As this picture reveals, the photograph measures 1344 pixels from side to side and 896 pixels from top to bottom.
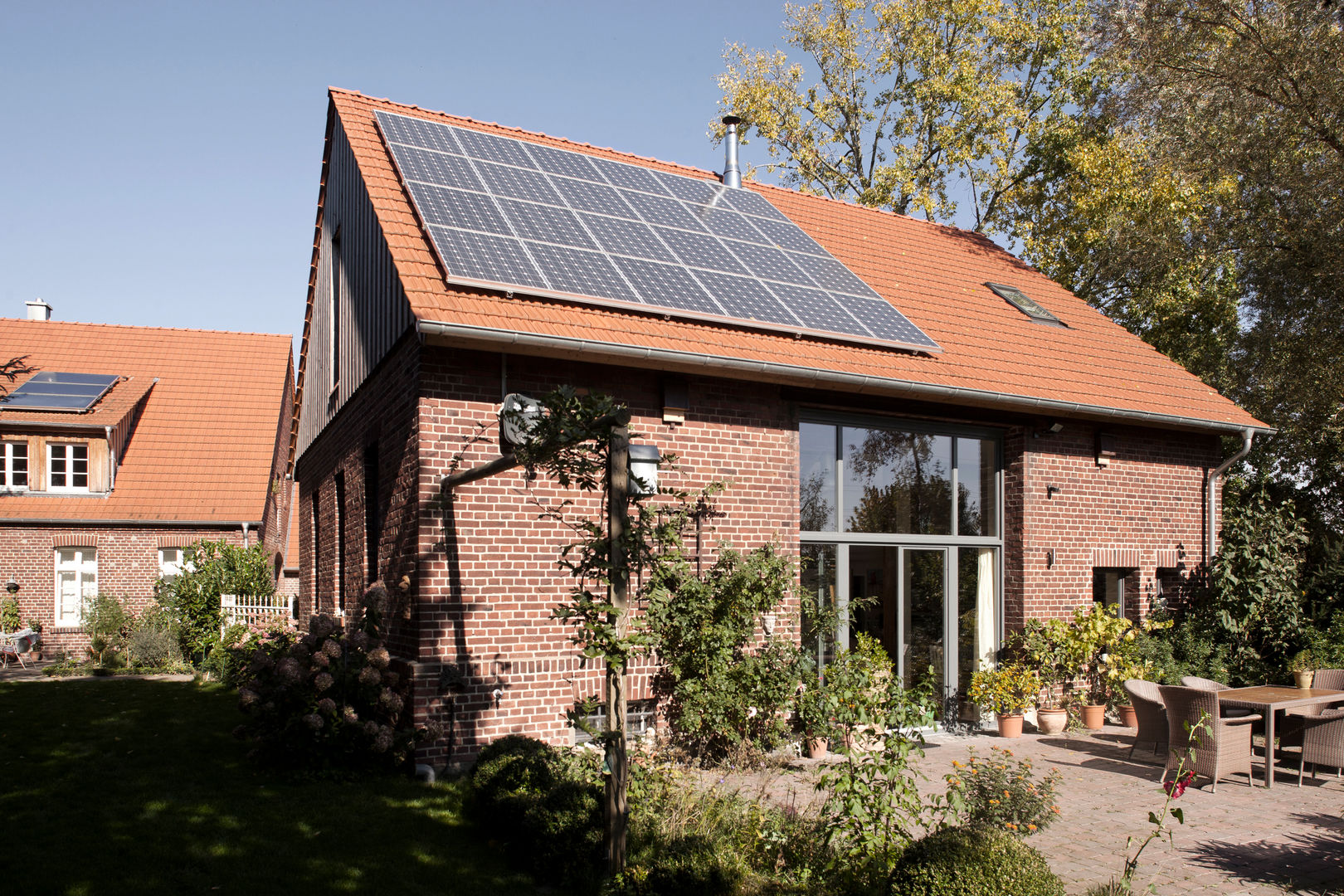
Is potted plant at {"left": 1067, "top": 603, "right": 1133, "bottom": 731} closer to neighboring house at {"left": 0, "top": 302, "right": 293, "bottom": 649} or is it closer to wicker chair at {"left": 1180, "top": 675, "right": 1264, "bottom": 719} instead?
wicker chair at {"left": 1180, "top": 675, "right": 1264, "bottom": 719}

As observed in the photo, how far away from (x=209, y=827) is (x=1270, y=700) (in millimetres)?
8567

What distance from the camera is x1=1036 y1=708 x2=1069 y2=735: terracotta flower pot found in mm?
10672

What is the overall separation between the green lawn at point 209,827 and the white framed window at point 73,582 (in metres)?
12.5

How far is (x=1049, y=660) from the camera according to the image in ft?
35.9

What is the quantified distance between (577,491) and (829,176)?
1825cm

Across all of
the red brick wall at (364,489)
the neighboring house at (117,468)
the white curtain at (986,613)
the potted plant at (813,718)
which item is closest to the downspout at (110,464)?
the neighboring house at (117,468)

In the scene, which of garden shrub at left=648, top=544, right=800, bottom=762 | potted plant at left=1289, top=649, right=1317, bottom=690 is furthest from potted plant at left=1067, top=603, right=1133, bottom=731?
garden shrub at left=648, top=544, right=800, bottom=762

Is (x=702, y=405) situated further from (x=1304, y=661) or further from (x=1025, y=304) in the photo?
(x=1304, y=661)

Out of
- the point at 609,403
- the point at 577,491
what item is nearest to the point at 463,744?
the point at 577,491

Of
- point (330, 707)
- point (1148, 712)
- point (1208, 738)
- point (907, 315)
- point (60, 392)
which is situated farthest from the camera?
point (60, 392)

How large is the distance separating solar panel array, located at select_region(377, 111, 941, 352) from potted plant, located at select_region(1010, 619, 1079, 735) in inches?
138

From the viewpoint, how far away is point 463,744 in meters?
7.84

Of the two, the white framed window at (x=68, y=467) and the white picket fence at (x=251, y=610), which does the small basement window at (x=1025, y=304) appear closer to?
the white picket fence at (x=251, y=610)

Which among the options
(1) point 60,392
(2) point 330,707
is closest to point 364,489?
(2) point 330,707
